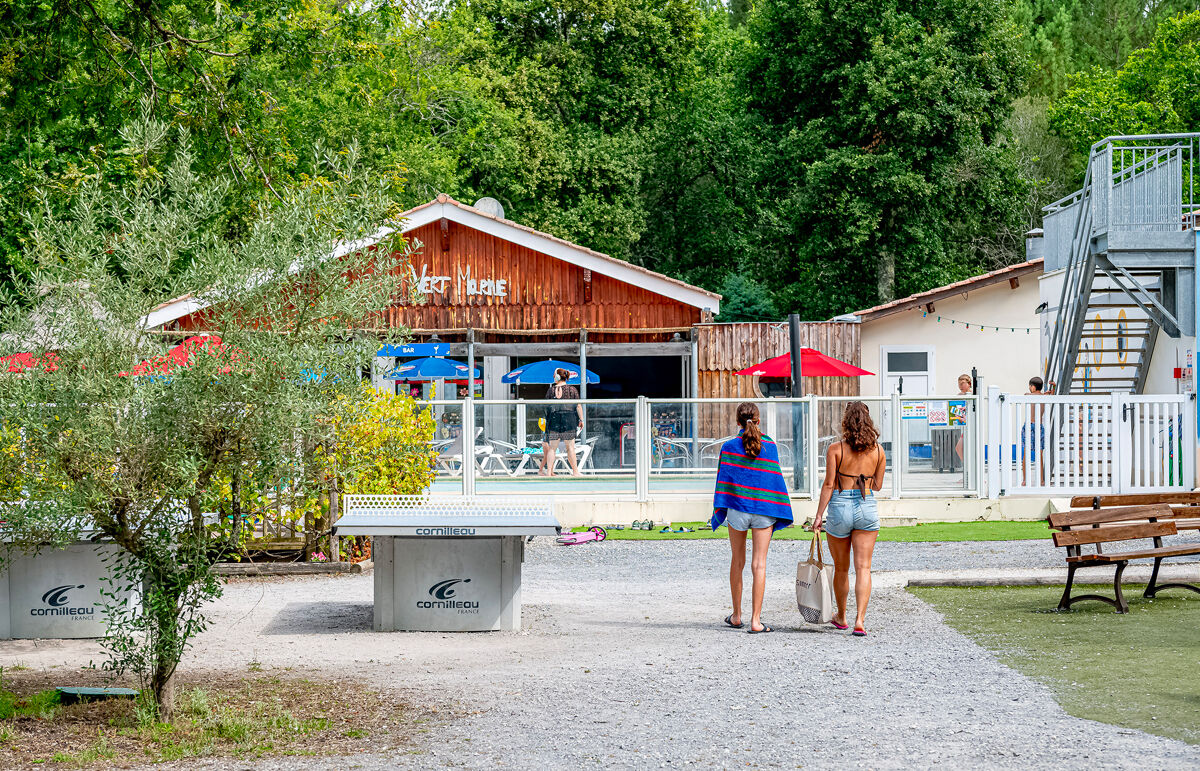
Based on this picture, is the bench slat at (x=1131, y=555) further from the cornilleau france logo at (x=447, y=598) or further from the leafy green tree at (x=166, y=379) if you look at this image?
the leafy green tree at (x=166, y=379)

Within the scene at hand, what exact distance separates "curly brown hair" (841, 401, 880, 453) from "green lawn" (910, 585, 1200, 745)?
1657 millimetres

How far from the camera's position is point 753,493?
379 inches

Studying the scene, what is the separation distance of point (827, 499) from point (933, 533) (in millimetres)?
7521

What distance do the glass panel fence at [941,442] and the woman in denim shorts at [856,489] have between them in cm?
830

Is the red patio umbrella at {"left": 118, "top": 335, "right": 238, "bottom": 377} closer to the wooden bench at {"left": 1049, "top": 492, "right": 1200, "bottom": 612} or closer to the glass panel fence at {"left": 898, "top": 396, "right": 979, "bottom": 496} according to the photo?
the wooden bench at {"left": 1049, "top": 492, "right": 1200, "bottom": 612}

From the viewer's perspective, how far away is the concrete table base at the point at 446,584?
32.7 feet

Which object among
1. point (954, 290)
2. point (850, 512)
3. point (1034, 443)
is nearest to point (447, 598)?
point (850, 512)

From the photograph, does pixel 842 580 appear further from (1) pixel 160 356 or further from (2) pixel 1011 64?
(2) pixel 1011 64

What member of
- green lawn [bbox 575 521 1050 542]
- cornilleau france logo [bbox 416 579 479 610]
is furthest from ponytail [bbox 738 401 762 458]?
green lawn [bbox 575 521 1050 542]

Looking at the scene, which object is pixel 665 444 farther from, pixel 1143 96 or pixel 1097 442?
pixel 1143 96

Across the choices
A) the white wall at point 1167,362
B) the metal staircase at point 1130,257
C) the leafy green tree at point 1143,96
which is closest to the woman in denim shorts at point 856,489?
the metal staircase at point 1130,257

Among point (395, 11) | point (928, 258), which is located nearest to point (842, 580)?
point (395, 11)

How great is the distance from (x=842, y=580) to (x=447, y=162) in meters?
30.1

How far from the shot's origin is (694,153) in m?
45.0
